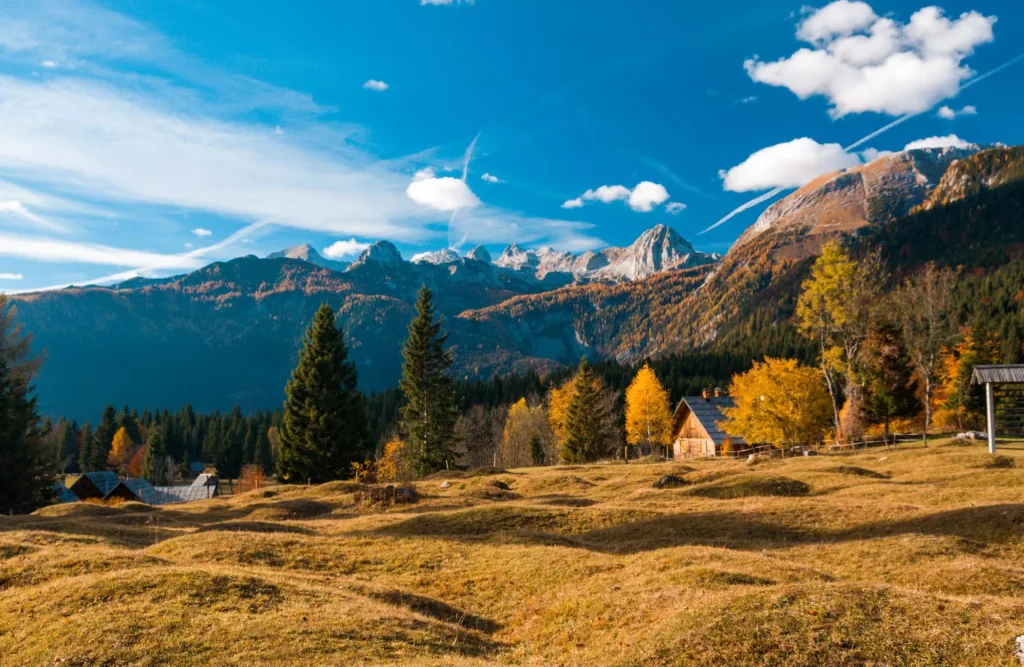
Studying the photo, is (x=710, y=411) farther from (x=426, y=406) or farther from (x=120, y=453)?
(x=120, y=453)

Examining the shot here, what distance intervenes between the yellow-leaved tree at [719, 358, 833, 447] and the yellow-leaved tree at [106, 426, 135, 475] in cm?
13506

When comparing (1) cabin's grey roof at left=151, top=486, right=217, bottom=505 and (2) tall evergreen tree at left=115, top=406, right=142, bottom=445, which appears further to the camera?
(2) tall evergreen tree at left=115, top=406, right=142, bottom=445

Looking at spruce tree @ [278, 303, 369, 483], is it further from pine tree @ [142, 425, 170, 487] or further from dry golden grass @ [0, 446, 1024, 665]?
pine tree @ [142, 425, 170, 487]

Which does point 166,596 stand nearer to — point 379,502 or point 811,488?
point 379,502

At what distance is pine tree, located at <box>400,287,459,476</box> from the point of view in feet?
188

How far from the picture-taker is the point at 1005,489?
25203 millimetres

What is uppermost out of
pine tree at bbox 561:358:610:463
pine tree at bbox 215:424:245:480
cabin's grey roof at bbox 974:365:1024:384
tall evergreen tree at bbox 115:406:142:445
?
cabin's grey roof at bbox 974:365:1024:384

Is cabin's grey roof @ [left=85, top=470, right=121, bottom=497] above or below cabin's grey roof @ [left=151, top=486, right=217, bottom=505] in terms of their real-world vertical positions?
above

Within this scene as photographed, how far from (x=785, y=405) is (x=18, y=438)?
5805cm

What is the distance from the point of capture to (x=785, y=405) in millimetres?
52031

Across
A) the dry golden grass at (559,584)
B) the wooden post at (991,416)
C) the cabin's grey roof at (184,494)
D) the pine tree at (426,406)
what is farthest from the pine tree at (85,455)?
the wooden post at (991,416)

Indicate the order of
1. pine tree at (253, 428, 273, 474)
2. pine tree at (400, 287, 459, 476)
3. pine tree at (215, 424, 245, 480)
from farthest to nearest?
pine tree at (215, 424, 245, 480) → pine tree at (253, 428, 273, 474) → pine tree at (400, 287, 459, 476)

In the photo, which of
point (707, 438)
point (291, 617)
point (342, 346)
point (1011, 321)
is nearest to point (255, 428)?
point (342, 346)

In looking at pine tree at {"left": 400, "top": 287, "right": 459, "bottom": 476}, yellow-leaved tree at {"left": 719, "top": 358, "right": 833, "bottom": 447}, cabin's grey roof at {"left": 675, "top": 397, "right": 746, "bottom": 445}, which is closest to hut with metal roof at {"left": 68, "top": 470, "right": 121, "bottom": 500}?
pine tree at {"left": 400, "top": 287, "right": 459, "bottom": 476}
